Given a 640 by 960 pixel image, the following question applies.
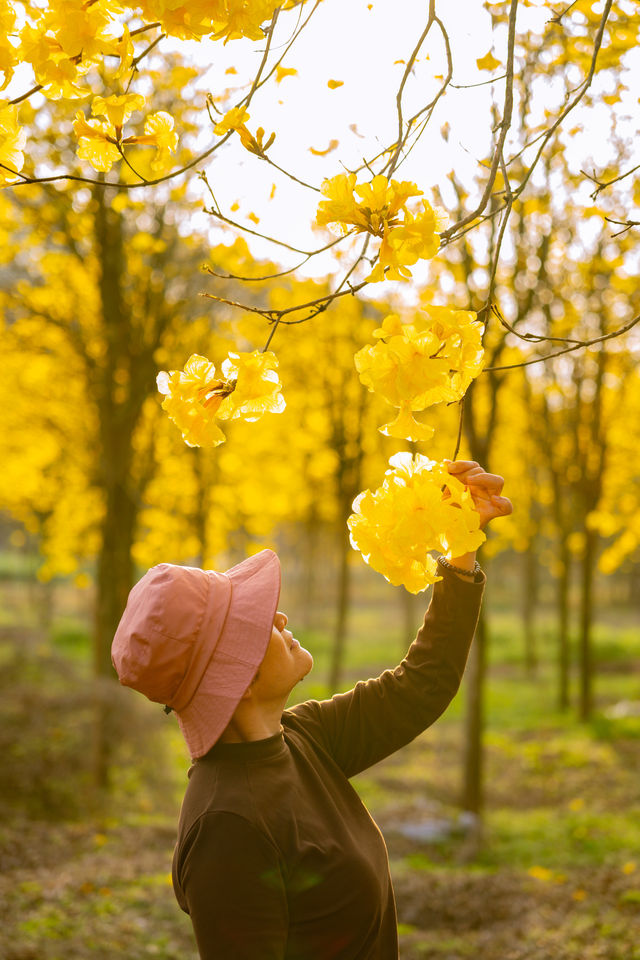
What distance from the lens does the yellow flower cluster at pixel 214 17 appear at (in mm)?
1587

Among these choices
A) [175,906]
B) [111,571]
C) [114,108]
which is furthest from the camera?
[111,571]

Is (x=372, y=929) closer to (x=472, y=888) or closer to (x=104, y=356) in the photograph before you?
(x=472, y=888)

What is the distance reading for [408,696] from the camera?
205 centimetres

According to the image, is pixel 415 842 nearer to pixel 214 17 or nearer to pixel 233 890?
pixel 233 890

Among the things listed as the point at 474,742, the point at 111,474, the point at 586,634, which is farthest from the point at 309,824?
the point at 586,634

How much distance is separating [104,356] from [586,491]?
7092 mm

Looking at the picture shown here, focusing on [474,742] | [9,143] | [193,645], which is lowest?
[474,742]

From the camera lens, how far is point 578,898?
5.31 meters

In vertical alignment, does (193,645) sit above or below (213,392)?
below

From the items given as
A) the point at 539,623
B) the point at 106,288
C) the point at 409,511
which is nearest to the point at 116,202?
the point at 106,288

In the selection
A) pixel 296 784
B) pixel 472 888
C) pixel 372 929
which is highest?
pixel 296 784

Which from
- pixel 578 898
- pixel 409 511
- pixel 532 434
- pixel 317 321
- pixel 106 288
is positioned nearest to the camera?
pixel 409 511

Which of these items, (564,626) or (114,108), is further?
(564,626)

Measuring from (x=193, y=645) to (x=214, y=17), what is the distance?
1.24 m
